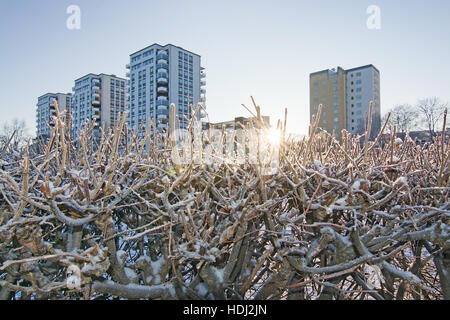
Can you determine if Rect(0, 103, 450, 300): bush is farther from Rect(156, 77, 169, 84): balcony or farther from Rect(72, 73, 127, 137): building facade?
Rect(72, 73, 127, 137): building facade

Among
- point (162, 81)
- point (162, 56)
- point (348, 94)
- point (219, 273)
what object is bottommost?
point (219, 273)

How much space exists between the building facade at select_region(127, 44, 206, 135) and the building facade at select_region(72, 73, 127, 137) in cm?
780

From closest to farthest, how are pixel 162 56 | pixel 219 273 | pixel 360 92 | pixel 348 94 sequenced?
pixel 219 273, pixel 360 92, pixel 348 94, pixel 162 56

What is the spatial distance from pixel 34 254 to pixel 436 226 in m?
3.96

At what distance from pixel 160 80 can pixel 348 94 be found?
135ft

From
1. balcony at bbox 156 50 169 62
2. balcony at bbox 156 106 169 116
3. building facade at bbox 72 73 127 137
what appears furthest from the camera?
building facade at bbox 72 73 127 137

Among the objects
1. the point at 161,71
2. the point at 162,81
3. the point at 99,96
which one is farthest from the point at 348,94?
the point at 99,96

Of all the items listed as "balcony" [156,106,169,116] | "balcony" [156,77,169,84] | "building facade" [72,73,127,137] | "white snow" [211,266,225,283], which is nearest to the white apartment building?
"balcony" [156,106,169,116]

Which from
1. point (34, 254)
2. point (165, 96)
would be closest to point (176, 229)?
point (34, 254)

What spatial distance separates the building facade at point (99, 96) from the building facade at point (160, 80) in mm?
7804

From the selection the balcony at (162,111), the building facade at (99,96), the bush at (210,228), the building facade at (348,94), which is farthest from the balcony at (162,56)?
the bush at (210,228)

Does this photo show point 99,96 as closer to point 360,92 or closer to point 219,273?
point 360,92

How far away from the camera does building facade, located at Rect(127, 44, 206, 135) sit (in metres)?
64.6

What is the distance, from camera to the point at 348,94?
61938mm
